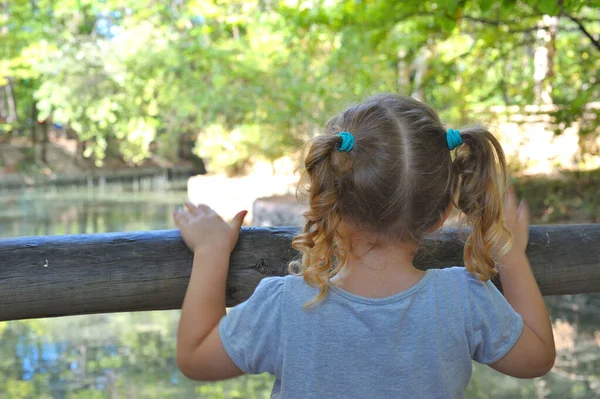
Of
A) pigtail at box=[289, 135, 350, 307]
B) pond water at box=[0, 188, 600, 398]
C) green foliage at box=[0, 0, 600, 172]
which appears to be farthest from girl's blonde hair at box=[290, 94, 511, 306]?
pond water at box=[0, 188, 600, 398]

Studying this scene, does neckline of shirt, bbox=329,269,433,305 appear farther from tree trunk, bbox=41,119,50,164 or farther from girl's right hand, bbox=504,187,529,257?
tree trunk, bbox=41,119,50,164

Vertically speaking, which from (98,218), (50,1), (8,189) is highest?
(50,1)

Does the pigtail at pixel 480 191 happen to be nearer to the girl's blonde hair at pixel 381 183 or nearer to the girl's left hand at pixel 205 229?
the girl's blonde hair at pixel 381 183

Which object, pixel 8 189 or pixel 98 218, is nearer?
pixel 98 218

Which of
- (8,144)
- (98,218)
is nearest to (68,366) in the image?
(98,218)

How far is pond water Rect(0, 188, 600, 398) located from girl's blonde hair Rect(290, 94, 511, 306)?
10.2 ft

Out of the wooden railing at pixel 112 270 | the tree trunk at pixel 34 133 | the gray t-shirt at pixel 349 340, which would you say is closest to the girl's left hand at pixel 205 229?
the wooden railing at pixel 112 270

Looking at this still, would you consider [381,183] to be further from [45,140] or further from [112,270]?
[45,140]

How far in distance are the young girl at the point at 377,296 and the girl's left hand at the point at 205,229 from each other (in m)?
0.13

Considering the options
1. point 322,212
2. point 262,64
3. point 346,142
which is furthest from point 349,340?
point 262,64

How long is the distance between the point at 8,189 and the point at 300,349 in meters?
25.4

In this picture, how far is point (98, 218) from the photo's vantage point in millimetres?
15023

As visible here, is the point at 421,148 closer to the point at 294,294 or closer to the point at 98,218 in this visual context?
the point at 294,294

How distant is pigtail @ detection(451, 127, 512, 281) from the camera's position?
134 cm
